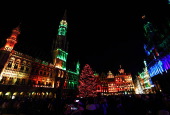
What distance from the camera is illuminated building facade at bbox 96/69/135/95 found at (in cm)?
6606

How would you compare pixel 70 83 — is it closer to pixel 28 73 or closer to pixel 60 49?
pixel 60 49

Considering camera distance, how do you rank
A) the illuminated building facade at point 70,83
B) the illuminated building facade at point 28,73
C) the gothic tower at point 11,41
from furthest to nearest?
the illuminated building facade at point 70,83, the gothic tower at point 11,41, the illuminated building facade at point 28,73

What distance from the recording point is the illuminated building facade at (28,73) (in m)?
23.5

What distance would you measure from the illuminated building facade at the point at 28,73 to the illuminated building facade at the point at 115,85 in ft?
123

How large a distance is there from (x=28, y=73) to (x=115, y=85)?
205 ft

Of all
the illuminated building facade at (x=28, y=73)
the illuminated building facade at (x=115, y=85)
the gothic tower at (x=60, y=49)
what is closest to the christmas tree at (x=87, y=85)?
the illuminated building facade at (x=28, y=73)

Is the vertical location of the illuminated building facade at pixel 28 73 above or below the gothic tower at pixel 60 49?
below

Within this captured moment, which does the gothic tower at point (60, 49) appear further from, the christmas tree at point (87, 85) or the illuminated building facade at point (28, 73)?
the christmas tree at point (87, 85)

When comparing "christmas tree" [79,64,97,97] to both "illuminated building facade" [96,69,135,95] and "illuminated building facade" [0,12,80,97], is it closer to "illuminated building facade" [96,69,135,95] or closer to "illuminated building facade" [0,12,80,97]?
"illuminated building facade" [0,12,80,97]

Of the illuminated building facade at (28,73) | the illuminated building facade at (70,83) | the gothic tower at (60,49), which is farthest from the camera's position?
the illuminated building facade at (70,83)

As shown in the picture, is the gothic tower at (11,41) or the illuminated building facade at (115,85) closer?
the gothic tower at (11,41)

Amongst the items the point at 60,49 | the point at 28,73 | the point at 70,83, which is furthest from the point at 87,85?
the point at 60,49

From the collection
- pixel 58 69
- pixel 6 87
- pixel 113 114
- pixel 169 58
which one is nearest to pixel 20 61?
pixel 6 87

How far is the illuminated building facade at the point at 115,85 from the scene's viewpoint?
6606 centimetres
